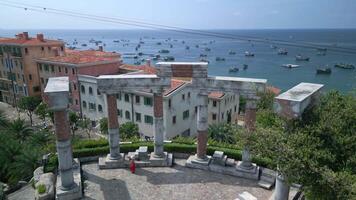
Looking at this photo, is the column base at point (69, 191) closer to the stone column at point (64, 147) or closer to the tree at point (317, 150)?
the stone column at point (64, 147)

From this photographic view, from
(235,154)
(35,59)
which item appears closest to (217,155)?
(235,154)

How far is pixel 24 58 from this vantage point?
67.1m

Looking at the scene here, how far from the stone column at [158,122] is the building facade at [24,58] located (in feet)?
163

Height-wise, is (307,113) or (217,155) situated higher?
(307,113)

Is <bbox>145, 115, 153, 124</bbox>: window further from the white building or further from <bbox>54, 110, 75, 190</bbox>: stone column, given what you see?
<bbox>54, 110, 75, 190</bbox>: stone column

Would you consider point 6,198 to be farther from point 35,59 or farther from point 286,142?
point 35,59

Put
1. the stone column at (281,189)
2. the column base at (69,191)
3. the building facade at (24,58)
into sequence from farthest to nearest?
the building facade at (24,58) → the column base at (69,191) → the stone column at (281,189)

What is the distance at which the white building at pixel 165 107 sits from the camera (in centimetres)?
4956

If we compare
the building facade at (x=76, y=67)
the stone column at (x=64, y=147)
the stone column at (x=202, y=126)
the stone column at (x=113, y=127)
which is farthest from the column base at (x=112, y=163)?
the building facade at (x=76, y=67)

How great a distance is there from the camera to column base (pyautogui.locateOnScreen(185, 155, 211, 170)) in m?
25.4

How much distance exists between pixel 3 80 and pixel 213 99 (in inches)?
2099

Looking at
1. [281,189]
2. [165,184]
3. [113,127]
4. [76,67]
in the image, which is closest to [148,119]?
[76,67]

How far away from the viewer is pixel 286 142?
15445 mm

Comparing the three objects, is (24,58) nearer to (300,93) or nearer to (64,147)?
(64,147)
